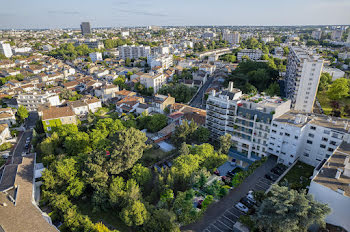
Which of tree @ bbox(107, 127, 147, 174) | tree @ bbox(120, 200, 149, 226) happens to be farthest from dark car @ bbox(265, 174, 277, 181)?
tree @ bbox(107, 127, 147, 174)

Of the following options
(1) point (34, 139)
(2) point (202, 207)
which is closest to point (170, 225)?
(2) point (202, 207)

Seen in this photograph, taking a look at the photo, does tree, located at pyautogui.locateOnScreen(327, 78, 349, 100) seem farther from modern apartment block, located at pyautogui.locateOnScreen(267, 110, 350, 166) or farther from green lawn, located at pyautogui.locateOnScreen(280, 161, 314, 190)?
green lawn, located at pyautogui.locateOnScreen(280, 161, 314, 190)

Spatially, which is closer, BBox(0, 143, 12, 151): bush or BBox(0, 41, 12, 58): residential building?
BBox(0, 143, 12, 151): bush

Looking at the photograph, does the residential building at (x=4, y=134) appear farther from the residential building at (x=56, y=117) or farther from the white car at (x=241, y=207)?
the white car at (x=241, y=207)

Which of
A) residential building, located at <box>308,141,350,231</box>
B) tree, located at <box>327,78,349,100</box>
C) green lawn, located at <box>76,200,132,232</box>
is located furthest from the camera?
tree, located at <box>327,78,349,100</box>

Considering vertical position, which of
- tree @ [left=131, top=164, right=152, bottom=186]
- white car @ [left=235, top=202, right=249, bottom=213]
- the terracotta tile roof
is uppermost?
the terracotta tile roof

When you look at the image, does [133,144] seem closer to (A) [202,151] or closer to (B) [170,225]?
(A) [202,151]

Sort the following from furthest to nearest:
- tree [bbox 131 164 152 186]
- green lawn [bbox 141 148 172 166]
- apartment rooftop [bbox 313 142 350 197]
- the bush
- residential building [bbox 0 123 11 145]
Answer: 1. residential building [bbox 0 123 11 145]
2. the bush
3. green lawn [bbox 141 148 172 166]
4. tree [bbox 131 164 152 186]
5. apartment rooftop [bbox 313 142 350 197]
